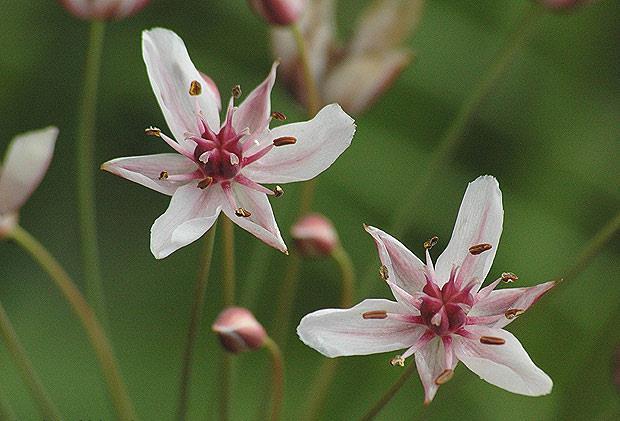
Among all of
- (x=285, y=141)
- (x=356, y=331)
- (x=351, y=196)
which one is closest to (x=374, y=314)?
(x=356, y=331)

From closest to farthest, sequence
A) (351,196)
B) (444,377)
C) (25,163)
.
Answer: (444,377) → (25,163) → (351,196)

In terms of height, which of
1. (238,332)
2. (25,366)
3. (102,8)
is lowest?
(25,366)

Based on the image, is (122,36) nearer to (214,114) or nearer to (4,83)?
(4,83)

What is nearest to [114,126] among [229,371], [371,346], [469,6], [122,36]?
[122,36]

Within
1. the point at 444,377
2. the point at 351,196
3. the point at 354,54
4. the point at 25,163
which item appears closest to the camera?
the point at 444,377

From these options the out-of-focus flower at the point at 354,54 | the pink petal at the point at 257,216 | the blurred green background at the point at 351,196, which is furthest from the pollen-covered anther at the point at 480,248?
the blurred green background at the point at 351,196

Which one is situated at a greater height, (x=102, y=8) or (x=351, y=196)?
(x=102, y=8)

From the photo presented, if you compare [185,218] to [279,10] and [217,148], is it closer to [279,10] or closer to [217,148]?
[217,148]
